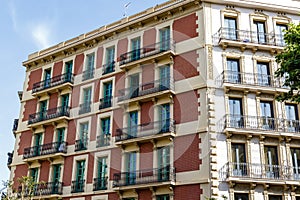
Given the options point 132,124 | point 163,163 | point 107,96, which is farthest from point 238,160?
point 107,96

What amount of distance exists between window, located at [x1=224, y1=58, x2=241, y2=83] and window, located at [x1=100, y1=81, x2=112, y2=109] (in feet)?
27.1

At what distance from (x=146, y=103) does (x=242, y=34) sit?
290 inches

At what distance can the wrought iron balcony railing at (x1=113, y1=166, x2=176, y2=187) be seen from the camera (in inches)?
837

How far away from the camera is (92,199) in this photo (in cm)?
2403

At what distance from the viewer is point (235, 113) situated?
71.7ft

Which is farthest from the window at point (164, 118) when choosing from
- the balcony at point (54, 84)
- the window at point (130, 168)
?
the balcony at point (54, 84)

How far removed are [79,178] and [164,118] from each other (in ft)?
24.2

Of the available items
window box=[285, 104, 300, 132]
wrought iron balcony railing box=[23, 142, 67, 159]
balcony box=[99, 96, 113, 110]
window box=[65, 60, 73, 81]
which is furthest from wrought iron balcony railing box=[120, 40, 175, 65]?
window box=[285, 104, 300, 132]

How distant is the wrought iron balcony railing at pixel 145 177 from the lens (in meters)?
21.3

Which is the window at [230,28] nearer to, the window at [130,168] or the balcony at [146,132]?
the balcony at [146,132]

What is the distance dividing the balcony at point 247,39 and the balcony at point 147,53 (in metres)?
3.00

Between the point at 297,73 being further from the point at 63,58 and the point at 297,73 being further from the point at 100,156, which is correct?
the point at 63,58

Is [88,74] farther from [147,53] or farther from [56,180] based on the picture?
[56,180]

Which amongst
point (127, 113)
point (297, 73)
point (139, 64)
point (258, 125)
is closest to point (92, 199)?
point (127, 113)
